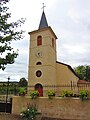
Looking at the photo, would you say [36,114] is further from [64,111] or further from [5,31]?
[5,31]

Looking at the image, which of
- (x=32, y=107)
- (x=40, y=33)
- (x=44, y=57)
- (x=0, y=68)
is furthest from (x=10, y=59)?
(x=40, y=33)

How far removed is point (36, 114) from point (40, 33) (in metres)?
17.7

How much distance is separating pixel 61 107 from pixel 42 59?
14.9m

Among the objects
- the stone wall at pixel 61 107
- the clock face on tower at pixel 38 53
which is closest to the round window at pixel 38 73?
the clock face on tower at pixel 38 53

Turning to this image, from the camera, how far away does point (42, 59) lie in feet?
84.2

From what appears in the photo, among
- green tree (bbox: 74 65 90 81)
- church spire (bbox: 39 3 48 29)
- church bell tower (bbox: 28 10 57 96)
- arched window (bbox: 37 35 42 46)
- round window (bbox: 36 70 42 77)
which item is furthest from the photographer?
green tree (bbox: 74 65 90 81)

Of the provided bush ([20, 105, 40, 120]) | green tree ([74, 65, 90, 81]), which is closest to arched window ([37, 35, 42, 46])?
bush ([20, 105, 40, 120])

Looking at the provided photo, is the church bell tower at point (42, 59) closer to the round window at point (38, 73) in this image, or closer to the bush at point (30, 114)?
the round window at point (38, 73)

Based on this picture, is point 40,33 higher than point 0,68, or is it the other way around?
point 40,33

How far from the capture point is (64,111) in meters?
11.1

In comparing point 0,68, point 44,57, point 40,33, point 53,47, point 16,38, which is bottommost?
point 0,68

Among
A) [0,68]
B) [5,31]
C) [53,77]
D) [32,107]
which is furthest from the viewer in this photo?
[53,77]

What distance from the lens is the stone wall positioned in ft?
34.9

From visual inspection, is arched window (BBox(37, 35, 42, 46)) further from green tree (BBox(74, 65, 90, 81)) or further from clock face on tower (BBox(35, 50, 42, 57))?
green tree (BBox(74, 65, 90, 81))
